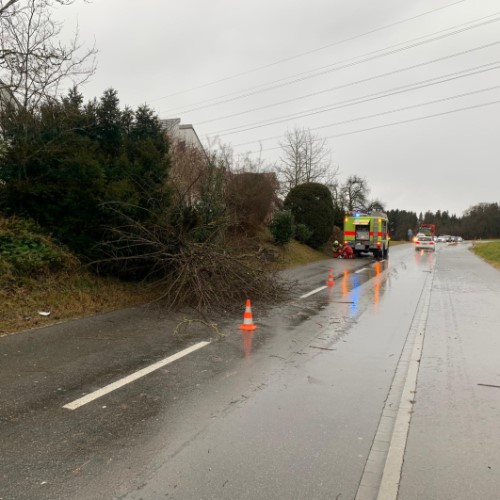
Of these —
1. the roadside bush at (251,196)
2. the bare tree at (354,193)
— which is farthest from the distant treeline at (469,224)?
the roadside bush at (251,196)

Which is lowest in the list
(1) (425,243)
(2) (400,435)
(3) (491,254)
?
(2) (400,435)

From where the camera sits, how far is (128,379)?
512 cm

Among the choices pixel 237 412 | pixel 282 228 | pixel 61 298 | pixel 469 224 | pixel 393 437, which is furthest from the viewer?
pixel 469 224

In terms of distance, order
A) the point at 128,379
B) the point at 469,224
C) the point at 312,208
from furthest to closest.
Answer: the point at 469,224
the point at 312,208
the point at 128,379

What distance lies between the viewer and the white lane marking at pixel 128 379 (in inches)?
175

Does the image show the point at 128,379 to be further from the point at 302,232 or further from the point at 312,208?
the point at 312,208

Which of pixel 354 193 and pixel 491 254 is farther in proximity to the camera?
pixel 354 193

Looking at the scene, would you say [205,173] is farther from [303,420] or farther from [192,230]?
[303,420]

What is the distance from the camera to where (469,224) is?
12388cm

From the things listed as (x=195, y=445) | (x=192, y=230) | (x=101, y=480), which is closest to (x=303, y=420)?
(x=195, y=445)

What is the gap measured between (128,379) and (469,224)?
136m

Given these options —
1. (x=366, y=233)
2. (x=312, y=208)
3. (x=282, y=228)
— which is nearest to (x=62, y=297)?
(x=282, y=228)

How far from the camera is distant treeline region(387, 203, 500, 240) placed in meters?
116

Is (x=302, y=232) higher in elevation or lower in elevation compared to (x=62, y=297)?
higher
